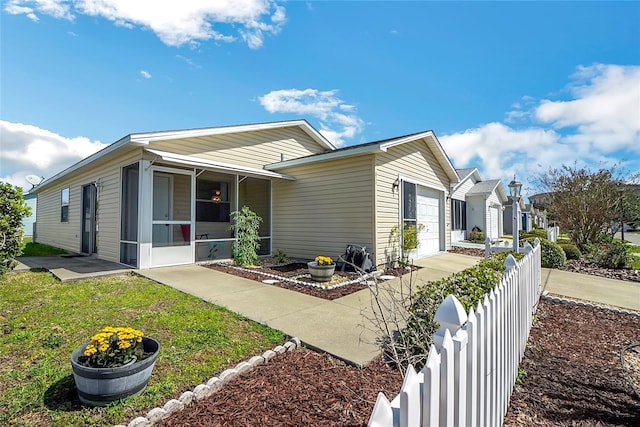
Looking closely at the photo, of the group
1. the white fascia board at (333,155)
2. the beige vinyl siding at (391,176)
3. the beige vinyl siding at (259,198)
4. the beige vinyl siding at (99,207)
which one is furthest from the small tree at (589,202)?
the beige vinyl siding at (99,207)

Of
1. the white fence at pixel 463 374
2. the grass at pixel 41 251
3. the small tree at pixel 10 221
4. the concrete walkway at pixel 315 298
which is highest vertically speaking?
the small tree at pixel 10 221

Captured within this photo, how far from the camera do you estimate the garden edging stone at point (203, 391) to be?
6.98ft

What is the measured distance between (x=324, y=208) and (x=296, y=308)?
190 inches

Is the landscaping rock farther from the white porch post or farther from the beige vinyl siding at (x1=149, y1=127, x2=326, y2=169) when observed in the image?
the beige vinyl siding at (x1=149, y1=127, x2=326, y2=169)

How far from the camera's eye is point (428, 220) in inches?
440

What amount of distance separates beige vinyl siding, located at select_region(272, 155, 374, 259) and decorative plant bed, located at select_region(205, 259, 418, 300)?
944 millimetres

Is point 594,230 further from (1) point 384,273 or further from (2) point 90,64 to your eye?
(2) point 90,64

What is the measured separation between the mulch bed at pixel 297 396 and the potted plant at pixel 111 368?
17.7 inches

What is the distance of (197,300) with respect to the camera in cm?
497

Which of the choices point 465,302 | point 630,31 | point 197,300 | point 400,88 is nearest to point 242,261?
point 197,300

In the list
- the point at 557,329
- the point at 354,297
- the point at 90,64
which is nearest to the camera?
the point at 557,329

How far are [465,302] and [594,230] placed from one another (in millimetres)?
13518

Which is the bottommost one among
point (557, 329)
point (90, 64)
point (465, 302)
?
point (557, 329)

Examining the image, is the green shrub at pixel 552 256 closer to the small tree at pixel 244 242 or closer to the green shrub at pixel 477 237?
the green shrub at pixel 477 237
